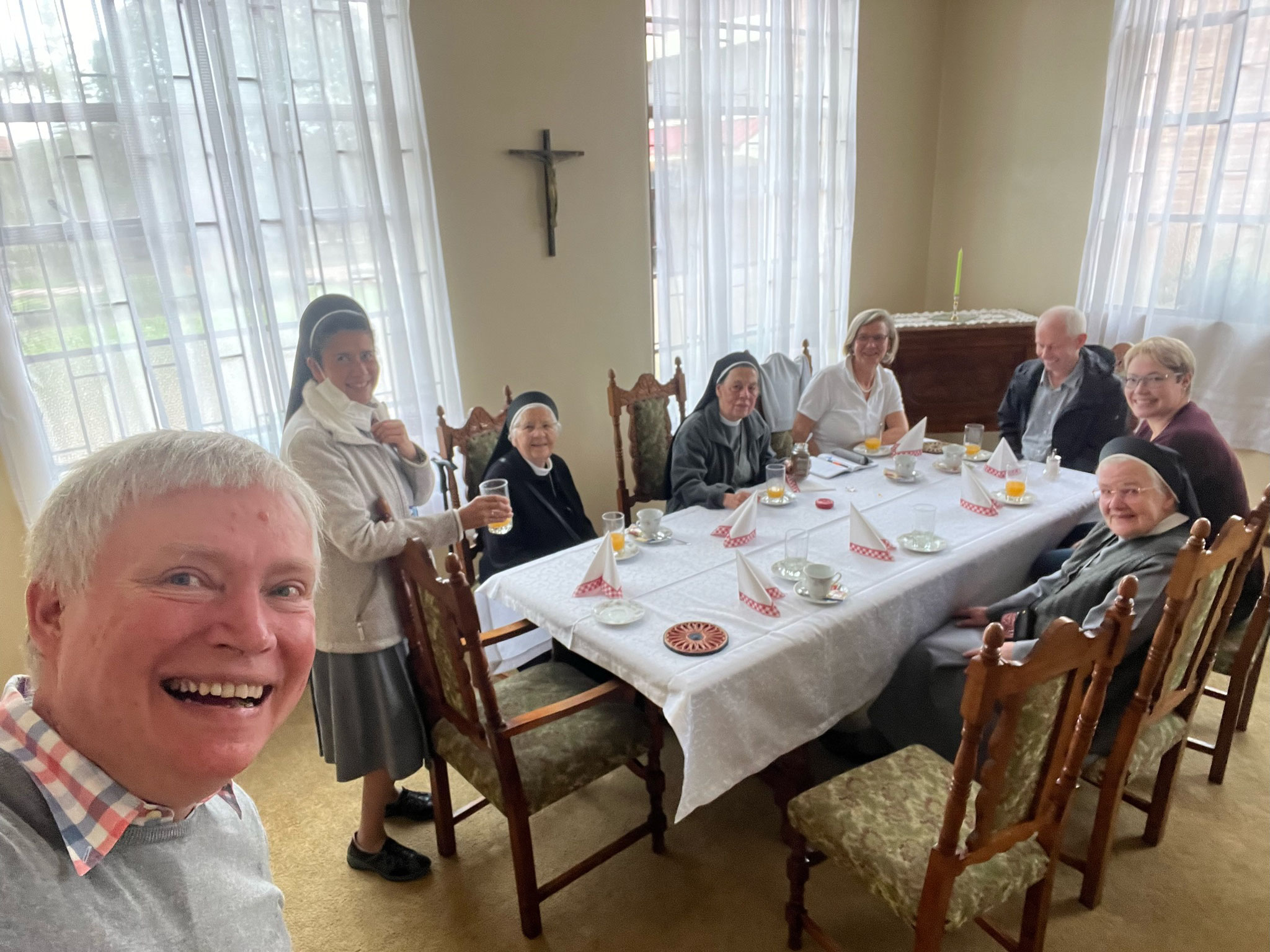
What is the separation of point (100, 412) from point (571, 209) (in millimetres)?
1927

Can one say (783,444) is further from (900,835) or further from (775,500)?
(900,835)

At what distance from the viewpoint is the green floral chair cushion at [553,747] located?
1.73 meters

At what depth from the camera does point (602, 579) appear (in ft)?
6.59

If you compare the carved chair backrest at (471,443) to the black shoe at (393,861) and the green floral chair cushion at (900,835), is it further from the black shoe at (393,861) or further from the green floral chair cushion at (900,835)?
the green floral chair cushion at (900,835)

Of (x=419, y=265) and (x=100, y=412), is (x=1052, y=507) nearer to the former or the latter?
(x=419, y=265)

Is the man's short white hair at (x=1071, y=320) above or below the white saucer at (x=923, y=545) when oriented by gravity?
above

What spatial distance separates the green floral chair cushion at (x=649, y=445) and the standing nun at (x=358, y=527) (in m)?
1.39

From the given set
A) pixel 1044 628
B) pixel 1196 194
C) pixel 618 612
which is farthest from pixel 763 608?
pixel 1196 194

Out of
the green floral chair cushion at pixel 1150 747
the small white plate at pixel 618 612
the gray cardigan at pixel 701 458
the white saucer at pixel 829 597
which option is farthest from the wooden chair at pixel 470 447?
the green floral chair cushion at pixel 1150 747

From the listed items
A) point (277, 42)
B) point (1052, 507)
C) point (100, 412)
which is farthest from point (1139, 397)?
point (100, 412)

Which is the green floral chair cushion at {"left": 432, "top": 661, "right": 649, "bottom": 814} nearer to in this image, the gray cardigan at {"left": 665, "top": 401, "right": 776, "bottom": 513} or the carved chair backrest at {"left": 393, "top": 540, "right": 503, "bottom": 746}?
the carved chair backrest at {"left": 393, "top": 540, "right": 503, "bottom": 746}

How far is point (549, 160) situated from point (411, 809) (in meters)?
2.47

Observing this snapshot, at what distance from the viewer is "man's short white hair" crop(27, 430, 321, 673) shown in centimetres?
61

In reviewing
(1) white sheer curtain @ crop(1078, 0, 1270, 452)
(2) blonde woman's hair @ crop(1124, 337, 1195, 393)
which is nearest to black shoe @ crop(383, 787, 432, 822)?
(2) blonde woman's hair @ crop(1124, 337, 1195, 393)
